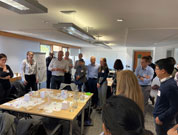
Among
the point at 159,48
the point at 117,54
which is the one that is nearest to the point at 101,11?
the point at 159,48

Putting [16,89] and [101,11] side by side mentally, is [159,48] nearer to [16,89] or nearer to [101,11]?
[101,11]

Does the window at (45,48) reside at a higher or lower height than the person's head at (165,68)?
higher

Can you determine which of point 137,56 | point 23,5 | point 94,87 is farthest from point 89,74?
point 137,56

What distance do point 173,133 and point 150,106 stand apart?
120 inches

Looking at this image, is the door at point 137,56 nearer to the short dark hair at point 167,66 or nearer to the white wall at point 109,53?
the white wall at point 109,53

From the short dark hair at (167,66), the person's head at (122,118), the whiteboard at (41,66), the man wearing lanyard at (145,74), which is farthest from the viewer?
the whiteboard at (41,66)

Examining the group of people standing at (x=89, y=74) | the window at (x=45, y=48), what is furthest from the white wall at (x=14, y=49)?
the group of people standing at (x=89, y=74)

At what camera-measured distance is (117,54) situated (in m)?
10.8

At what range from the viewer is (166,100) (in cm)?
150

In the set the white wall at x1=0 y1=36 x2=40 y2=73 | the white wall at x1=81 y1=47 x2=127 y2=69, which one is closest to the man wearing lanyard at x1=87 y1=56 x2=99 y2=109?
the white wall at x1=0 y1=36 x2=40 y2=73

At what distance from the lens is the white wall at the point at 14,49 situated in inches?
176

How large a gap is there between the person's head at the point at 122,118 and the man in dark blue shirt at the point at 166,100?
3.37 ft

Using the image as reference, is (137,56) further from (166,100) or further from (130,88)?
(130,88)

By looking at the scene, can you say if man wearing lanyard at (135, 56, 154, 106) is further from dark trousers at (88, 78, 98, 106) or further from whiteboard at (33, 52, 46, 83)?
whiteboard at (33, 52, 46, 83)
